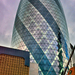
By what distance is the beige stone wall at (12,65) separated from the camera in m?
16.8

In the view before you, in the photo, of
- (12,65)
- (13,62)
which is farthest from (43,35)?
(12,65)

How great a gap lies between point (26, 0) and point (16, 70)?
79.2 feet

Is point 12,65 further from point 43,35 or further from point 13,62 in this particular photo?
point 43,35

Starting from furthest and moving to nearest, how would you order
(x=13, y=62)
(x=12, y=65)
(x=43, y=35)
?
(x=43, y=35)
(x=13, y=62)
(x=12, y=65)

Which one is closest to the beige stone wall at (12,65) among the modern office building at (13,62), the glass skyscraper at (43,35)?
the modern office building at (13,62)

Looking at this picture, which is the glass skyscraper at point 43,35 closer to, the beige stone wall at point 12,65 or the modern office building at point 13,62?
the modern office building at point 13,62

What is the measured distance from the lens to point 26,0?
37438 mm

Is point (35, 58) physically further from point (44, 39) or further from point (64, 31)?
point (64, 31)

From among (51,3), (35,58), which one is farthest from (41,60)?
(51,3)

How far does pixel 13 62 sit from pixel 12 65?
1.29 ft

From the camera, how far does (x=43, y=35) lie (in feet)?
101

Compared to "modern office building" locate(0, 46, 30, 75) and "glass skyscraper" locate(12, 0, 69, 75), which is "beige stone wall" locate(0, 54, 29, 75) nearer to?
"modern office building" locate(0, 46, 30, 75)

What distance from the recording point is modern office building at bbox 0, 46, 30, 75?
16916 millimetres

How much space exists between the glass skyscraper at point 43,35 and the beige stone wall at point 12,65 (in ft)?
32.2
